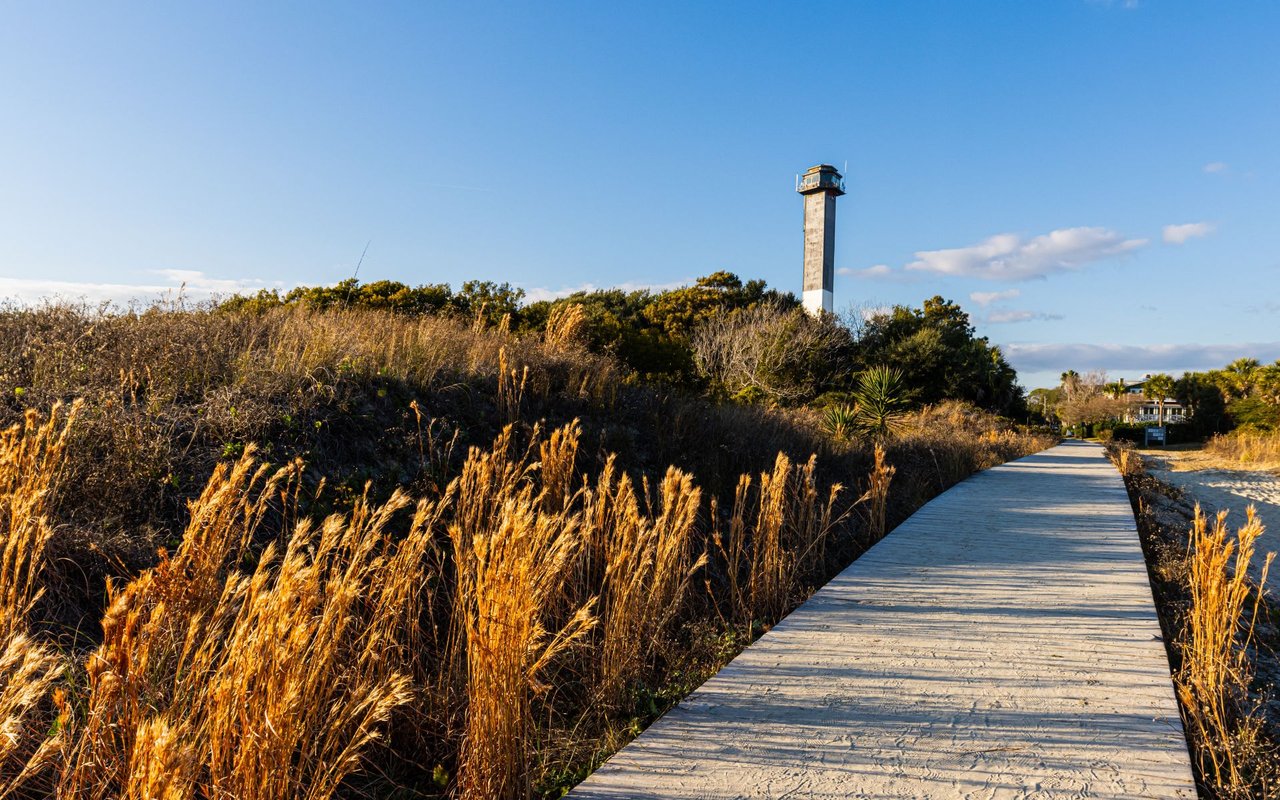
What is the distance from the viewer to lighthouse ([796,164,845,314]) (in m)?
31.9

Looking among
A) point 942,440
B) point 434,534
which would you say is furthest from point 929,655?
point 942,440

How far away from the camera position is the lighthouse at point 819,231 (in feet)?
105

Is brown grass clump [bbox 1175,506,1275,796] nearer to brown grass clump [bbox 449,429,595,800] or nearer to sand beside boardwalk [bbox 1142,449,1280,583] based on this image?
brown grass clump [bbox 449,429,595,800]

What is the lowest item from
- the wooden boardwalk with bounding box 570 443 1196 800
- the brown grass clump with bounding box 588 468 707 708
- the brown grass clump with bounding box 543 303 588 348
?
the wooden boardwalk with bounding box 570 443 1196 800

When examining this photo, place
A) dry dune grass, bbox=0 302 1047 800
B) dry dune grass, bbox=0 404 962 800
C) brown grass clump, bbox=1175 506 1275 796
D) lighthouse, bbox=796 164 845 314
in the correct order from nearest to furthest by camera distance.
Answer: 1. dry dune grass, bbox=0 404 962 800
2. dry dune grass, bbox=0 302 1047 800
3. brown grass clump, bbox=1175 506 1275 796
4. lighthouse, bbox=796 164 845 314

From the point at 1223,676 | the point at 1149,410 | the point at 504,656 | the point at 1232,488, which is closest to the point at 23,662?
the point at 504,656

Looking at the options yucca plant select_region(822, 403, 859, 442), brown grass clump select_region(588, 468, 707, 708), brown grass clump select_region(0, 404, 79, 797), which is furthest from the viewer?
yucca plant select_region(822, 403, 859, 442)

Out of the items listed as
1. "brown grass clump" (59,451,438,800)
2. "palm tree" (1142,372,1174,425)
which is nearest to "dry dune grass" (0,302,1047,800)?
"brown grass clump" (59,451,438,800)

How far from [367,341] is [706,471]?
127 inches

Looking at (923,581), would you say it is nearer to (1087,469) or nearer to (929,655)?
(929,655)

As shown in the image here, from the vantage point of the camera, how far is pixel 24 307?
617cm

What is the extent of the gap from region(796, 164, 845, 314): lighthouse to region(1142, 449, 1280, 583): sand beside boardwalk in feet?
45.2

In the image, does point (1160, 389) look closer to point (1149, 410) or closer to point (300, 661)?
point (1149, 410)

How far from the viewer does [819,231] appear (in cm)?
3322
